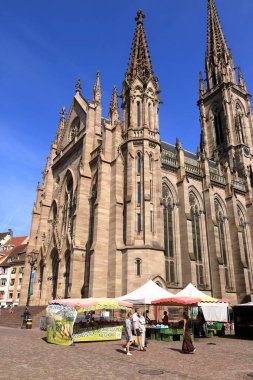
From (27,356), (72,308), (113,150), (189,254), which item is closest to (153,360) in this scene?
(27,356)

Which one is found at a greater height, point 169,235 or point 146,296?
point 169,235

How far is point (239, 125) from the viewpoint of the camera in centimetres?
4903

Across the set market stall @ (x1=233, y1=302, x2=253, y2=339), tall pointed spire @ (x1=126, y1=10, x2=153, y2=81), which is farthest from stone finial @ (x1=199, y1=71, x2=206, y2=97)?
market stall @ (x1=233, y1=302, x2=253, y2=339)

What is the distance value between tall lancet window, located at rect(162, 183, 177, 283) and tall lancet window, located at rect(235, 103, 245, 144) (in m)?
22.6

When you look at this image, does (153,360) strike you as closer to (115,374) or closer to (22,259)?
(115,374)

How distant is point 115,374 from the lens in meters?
7.98

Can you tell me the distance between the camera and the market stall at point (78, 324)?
14.8 meters

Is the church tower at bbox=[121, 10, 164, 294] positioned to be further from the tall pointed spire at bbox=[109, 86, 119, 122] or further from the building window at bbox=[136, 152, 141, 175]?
the tall pointed spire at bbox=[109, 86, 119, 122]

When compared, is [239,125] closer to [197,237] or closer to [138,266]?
[197,237]

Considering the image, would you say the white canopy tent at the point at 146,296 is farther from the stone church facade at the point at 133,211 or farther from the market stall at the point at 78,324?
the stone church facade at the point at 133,211

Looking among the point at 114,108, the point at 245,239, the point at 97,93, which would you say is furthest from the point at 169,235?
the point at 97,93

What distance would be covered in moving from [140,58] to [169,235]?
1951 cm

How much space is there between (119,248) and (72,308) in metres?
9.85

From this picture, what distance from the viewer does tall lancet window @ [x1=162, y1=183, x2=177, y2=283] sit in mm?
27172
